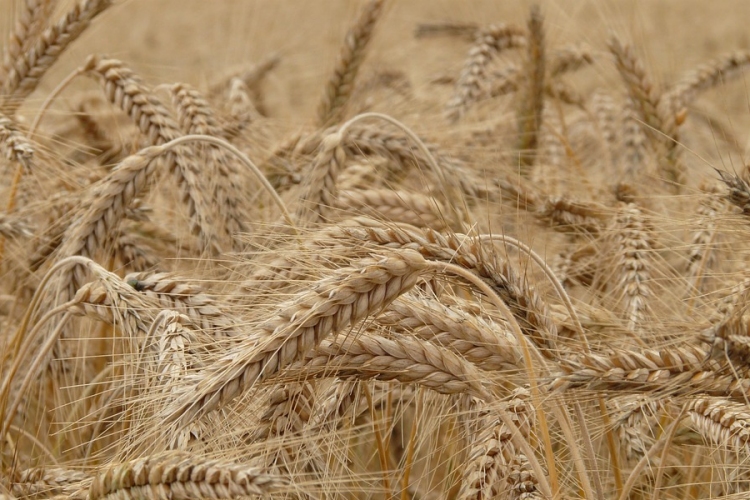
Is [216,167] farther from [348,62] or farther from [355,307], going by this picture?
[348,62]

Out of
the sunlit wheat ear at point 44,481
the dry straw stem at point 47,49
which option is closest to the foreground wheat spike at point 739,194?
the sunlit wheat ear at point 44,481

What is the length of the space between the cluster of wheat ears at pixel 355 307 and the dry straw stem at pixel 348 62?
0.04 ft

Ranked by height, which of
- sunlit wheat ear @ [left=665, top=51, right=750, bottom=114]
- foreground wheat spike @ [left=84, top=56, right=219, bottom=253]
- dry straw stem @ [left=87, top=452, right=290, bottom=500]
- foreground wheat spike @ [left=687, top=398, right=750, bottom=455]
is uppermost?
sunlit wheat ear @ [left=665, top=51, right=750, bottom=114]

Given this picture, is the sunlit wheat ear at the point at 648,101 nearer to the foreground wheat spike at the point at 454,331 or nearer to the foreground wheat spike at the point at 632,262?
the foreground wheat spike at the point at 632,262

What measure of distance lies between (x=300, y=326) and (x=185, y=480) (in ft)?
0.91

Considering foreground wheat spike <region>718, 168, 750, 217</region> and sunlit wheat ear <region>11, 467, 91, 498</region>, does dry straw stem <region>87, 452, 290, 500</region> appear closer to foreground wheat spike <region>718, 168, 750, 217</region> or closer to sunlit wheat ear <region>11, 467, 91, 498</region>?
sunlit wheat ear <region>11, 467, 91, 498</region>

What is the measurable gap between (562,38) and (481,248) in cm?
330

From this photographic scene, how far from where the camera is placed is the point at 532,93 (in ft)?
11.0

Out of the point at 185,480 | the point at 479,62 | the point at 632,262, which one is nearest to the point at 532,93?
the point at 479,62

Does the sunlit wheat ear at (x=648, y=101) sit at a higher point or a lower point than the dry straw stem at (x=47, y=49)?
lower

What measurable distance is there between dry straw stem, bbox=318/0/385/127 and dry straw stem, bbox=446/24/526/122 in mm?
460

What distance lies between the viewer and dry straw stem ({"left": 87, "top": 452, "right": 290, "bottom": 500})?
1.12 meters

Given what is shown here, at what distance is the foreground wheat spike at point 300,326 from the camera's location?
50.2 inches

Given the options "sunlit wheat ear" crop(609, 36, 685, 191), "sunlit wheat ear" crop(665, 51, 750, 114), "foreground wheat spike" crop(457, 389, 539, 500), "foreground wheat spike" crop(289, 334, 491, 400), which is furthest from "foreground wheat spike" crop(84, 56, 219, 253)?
"sunlit wheat ear" crop(665, 51, 750, 114)
